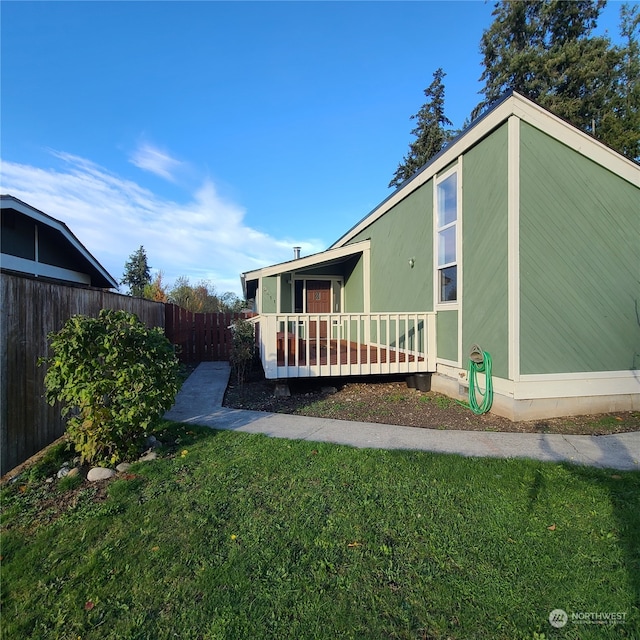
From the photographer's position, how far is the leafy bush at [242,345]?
7923 mm

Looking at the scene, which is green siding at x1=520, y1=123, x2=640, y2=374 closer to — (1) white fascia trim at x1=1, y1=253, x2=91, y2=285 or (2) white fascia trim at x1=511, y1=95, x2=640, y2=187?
(2) white fascia trim at x1=511, y1=95, x2=640, y2=187

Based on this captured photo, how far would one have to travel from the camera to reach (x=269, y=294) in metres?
10.8

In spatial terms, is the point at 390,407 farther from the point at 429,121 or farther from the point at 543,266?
Answer: the point at 429,121

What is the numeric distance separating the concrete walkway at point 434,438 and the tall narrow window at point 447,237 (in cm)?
282

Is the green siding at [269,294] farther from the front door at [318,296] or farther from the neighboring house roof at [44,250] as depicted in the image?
the neighboring house roof at [44,250]

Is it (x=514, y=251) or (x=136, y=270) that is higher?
(x=136, y=270)

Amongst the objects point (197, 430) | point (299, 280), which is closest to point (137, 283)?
point (299, 280)

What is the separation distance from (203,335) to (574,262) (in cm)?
1084

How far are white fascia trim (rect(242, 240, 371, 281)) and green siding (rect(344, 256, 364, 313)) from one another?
0.49 m

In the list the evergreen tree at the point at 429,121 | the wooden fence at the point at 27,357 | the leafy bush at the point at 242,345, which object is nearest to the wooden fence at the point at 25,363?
the wooden fence at the point at 27,357

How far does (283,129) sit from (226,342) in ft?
23.6

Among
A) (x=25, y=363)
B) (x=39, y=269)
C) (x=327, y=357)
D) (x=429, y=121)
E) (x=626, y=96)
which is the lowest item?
(x=327, y=357)

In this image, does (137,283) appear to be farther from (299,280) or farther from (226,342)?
(299,280)

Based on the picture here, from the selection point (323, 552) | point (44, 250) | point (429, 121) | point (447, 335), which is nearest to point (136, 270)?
A: point (44, 250)
